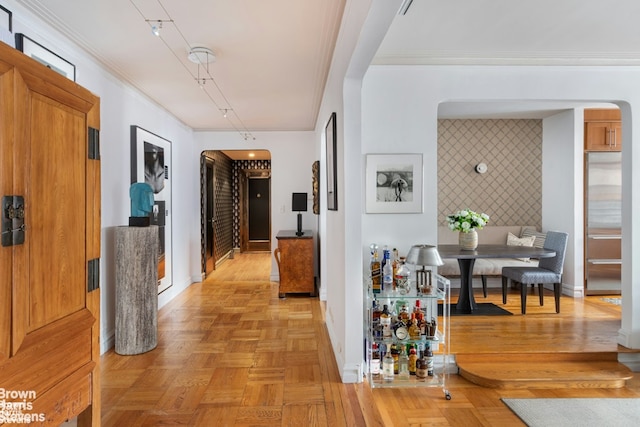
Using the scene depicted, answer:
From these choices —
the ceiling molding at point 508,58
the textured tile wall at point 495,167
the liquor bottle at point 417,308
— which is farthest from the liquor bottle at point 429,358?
the textured tile wall at point 495,167

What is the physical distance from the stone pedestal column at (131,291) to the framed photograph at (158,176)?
0.85 m

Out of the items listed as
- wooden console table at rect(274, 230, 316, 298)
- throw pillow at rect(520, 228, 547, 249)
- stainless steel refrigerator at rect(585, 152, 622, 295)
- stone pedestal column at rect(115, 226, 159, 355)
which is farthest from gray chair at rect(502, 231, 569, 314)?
stone pedestal column at rect(115, 226, 159, 355)

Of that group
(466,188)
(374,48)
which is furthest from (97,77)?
(466,188)

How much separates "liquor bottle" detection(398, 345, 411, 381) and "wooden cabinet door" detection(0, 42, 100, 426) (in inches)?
77.0

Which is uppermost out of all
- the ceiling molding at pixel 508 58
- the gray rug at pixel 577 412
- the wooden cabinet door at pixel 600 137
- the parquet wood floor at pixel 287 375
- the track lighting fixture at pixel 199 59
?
the track lighting fixture at pixel 199 59

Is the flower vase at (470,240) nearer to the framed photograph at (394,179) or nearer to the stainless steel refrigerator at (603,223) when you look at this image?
the framed photograph at (394,179)

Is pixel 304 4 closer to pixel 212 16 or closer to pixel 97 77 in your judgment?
pixel 212 16

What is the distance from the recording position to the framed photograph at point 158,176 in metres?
4.21

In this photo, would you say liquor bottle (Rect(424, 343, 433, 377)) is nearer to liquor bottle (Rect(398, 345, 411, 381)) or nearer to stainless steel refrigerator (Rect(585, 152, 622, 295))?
liquor bottle (Rect(398, 345, 411, 381))

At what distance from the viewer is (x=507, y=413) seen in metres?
2.45

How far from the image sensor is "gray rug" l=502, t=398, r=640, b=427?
2352 mm

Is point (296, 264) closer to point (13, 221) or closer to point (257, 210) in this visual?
point (13, 221)

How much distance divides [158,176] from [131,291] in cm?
190

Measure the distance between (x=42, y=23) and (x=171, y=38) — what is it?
0.82 meters
